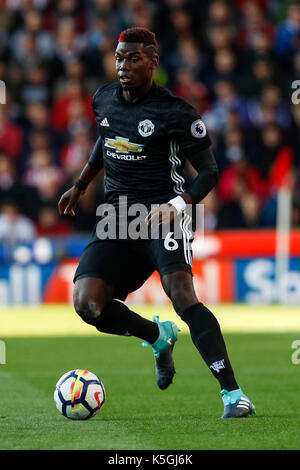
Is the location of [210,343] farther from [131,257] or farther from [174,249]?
[131,257]

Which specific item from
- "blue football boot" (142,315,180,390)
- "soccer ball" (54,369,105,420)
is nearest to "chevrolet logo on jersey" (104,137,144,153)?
"blue football boot" (142,315,180,390)

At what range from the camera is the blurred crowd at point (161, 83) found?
16156mm

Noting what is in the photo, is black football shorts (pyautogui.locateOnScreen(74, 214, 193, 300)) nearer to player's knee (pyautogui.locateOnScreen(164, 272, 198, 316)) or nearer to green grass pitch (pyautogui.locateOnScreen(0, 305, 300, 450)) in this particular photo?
player's knee (pyautogui.locateOnScreen(164, 272, 198, 316))

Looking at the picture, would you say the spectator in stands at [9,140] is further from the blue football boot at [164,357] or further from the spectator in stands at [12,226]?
the blue football boot at [164,357]

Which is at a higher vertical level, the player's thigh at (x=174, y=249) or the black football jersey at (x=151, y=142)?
the black football jersey at (x=151, y=142)

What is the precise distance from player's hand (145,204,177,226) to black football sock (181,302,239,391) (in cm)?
54

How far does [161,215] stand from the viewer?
240 inches

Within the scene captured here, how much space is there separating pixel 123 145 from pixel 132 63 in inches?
20.7

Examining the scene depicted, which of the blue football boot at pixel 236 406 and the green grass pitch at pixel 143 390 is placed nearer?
the green grass pitch at pixel 143 390

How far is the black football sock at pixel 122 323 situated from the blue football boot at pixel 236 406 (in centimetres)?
99

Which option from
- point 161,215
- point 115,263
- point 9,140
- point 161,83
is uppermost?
point 161,83

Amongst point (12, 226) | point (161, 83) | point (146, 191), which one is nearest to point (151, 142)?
point (146, 191)

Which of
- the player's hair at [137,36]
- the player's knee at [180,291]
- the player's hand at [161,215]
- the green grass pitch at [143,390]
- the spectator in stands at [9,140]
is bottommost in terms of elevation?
the green grass pitch at [143,390]

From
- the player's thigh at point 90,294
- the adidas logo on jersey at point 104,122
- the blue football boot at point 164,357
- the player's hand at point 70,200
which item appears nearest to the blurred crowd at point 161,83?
the player's hand at point 70,200
